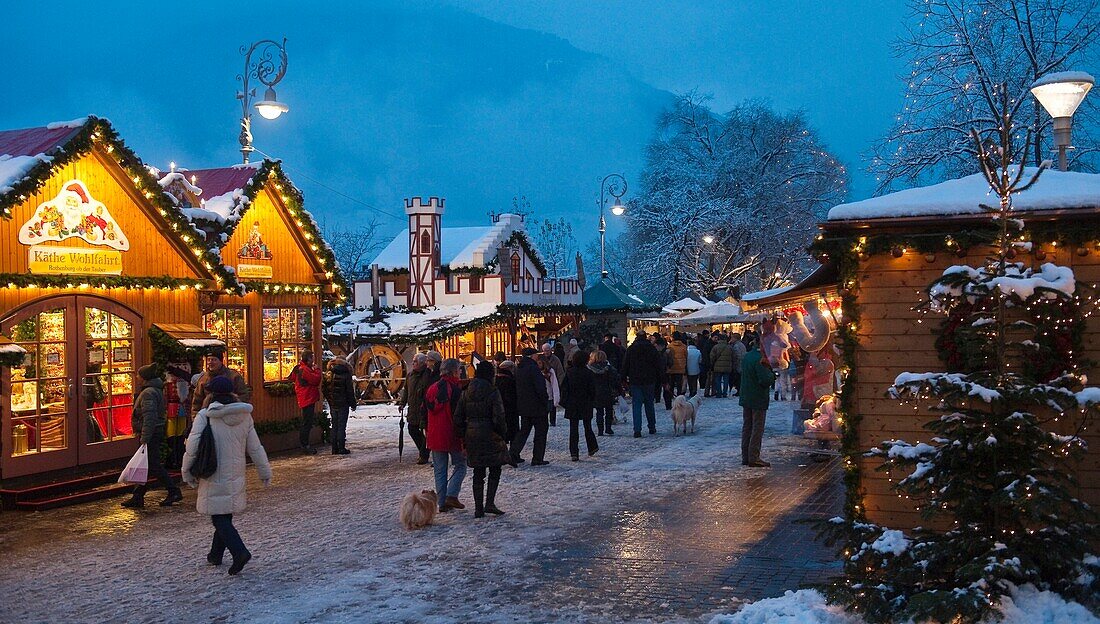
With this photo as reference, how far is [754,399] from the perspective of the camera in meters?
14.1

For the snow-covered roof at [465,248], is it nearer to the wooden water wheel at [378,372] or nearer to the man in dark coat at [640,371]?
the wooden water wheel at [378,372]

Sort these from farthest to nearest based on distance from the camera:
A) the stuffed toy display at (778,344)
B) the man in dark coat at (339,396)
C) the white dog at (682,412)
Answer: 1. the white dog at (682,412)
2. the man in dark coat at (339,396)
3. the stuffed toy display at (778,344)

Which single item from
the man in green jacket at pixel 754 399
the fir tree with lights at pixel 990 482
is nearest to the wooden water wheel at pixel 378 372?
the man in green jacket at pixel 754 399

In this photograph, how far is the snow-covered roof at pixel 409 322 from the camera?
26591 mm

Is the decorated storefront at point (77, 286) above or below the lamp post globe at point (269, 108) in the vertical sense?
below

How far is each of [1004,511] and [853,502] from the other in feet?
5.48

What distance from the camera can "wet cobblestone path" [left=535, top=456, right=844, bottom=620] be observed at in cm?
765

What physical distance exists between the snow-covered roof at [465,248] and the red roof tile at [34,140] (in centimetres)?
2112

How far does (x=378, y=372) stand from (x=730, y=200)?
24.8 meters

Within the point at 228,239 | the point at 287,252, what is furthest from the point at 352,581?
the point at 287,252

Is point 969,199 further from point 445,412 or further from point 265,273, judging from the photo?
point 265,273

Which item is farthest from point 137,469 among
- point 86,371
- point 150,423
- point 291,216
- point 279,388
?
point 291,216

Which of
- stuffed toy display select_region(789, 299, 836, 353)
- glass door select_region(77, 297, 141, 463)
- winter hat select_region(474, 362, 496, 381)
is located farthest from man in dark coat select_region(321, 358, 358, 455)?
stuffed toy display select_region(789, 299, 836, 353)

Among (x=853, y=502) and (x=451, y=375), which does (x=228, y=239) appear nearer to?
(x=451, y=375)
